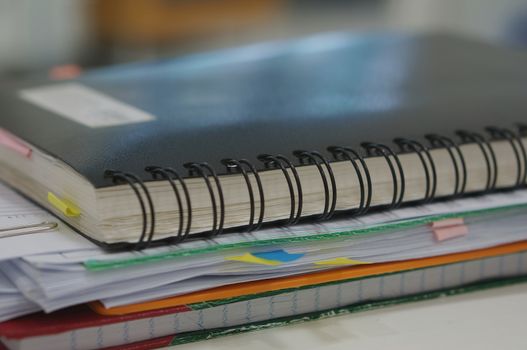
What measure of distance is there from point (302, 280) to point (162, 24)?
1573 millimetres

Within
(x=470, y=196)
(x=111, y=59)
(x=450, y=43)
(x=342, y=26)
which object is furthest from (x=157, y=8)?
(x=470, y=196)

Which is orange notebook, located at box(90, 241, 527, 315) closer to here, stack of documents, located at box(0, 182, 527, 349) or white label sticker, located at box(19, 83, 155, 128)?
stack of documents, located at box(0, 182, 527, 349)

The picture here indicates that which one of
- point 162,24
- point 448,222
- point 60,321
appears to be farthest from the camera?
point 162,24

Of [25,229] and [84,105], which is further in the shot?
[84,105]

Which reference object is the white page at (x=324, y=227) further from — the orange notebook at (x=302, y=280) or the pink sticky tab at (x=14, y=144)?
the pink sticky tab at (x=14, y=144)

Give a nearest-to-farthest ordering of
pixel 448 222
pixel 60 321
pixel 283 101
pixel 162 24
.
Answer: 1. pixel 60 321
2. pixel 448 222
3. pixel 283 101
4. pixel 162 24

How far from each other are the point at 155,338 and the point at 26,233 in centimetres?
11

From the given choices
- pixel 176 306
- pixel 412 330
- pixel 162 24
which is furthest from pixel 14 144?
pixel 162 24

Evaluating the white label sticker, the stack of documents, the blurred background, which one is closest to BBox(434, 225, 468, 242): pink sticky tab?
the stack of documents

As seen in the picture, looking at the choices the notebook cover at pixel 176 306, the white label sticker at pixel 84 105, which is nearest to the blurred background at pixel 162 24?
the white label sticker at pixel 84 105

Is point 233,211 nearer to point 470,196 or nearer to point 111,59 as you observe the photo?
point 470,196

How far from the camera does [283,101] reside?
2.72ft

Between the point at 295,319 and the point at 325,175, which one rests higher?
the point at 325,175

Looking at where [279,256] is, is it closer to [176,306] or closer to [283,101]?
[176,306]
